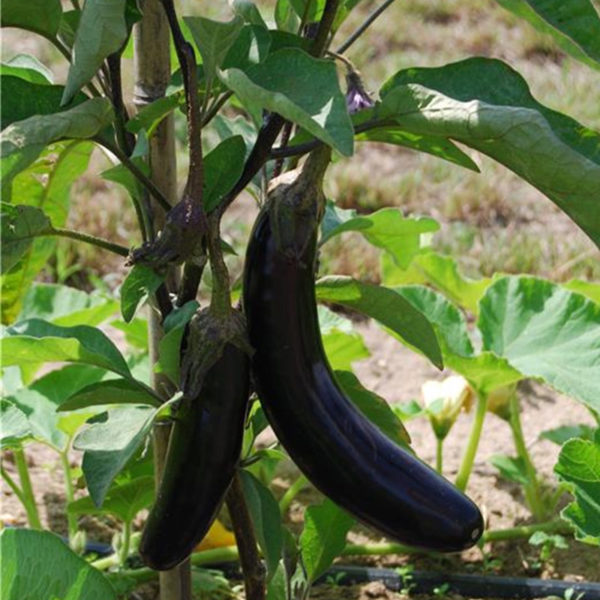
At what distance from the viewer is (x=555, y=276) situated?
263cm

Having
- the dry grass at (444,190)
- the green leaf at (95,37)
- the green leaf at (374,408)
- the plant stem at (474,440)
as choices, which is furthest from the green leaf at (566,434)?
the green leaf at (95,37)

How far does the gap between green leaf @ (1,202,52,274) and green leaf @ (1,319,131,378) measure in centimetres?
12

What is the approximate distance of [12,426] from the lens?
49.8 inches

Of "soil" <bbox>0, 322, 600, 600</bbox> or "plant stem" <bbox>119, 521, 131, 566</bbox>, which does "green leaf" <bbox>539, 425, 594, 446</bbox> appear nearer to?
"soil" <bbox>0, 322, 600, 600</bbox>

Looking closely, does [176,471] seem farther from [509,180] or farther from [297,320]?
[509,180]

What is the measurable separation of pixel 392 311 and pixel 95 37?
422 millimetres

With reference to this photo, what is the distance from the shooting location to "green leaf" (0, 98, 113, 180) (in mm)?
859

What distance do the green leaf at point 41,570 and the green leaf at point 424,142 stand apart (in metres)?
0.48

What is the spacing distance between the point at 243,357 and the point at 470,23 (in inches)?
125

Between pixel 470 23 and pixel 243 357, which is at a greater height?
pixel 470 23

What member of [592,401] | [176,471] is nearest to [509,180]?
[592,401]

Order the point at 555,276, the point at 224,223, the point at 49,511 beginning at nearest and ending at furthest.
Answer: the point at 49,511 < the point at 555,276 < the point at 224,223

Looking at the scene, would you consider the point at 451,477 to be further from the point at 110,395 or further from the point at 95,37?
the point at 95,37

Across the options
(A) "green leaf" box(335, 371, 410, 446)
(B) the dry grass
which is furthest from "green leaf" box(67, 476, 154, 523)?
(B) the dry grass
